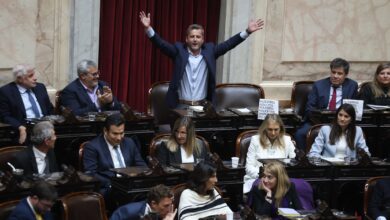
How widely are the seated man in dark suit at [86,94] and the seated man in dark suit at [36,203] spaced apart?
7.82 ft

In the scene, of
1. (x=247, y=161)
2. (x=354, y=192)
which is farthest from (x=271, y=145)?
(x=354, y=192)

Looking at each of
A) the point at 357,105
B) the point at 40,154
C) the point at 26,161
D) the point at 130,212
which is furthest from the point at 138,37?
the point at 130,212

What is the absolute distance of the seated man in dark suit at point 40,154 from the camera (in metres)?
8.27

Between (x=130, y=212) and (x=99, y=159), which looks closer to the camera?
(x=130, y=212)

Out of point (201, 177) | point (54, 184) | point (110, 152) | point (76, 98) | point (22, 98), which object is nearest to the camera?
point (54, 184)

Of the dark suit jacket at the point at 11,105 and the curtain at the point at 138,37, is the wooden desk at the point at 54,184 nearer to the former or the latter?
the dark suit jacket at the point at 11,105

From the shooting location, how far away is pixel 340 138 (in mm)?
9773

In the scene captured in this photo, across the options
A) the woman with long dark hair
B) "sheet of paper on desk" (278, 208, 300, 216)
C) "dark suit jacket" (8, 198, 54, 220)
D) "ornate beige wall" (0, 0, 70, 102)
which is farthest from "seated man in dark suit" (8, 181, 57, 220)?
"ornate beige wall" (0, 0, 70, 102)

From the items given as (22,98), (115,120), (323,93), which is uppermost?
(323,93)

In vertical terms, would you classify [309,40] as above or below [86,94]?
above

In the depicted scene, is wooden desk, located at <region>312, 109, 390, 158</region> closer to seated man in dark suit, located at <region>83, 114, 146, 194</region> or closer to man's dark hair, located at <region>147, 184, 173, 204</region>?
seated man in dark suit, located at <region>83, 114, 146, 194</region>

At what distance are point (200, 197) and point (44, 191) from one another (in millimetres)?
1463

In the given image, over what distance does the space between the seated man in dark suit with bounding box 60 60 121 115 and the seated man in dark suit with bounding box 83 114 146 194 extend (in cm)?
80

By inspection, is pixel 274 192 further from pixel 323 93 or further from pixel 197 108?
pixel 323 93
